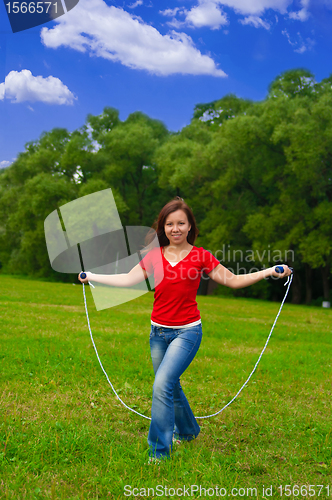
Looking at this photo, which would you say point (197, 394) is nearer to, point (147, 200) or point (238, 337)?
point (238, 337)

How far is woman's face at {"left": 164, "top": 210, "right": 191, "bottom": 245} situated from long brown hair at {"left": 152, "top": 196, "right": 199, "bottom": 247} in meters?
0.04

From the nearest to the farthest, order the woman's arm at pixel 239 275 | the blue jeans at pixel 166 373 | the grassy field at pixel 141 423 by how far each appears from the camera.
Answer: the grassy field at pixel 141 423 < the blue jeans at pixel 166 373 < the woman's arm at pixel 239 275

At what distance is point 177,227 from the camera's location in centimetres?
374

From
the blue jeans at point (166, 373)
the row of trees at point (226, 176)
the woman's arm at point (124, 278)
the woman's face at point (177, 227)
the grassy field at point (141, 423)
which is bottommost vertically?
the grassy field at point (141, 423)

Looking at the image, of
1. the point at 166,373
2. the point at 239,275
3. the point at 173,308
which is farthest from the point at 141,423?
the point at 239,275

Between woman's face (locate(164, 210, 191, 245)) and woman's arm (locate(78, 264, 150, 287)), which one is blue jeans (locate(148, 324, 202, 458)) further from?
woman's face (locate(164, 210, 191, 245))

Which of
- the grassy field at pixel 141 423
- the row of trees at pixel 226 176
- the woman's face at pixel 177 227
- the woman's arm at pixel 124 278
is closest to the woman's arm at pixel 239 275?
the woman's face at pixel 177 227

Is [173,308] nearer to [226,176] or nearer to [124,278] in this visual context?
[124,278]

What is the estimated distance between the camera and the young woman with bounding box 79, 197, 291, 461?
341 cm

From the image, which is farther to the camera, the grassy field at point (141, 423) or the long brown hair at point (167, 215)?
the long brown hair at point (167, 215)

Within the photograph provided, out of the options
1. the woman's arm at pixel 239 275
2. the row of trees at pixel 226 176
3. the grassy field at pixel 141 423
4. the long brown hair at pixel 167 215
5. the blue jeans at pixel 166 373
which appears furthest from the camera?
the row of trees at pixel 226 176

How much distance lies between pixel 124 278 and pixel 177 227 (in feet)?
2.35

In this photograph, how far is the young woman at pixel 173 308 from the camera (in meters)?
3.41

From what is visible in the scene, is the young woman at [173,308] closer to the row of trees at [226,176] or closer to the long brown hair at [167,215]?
the long brown hair at [167,215]
